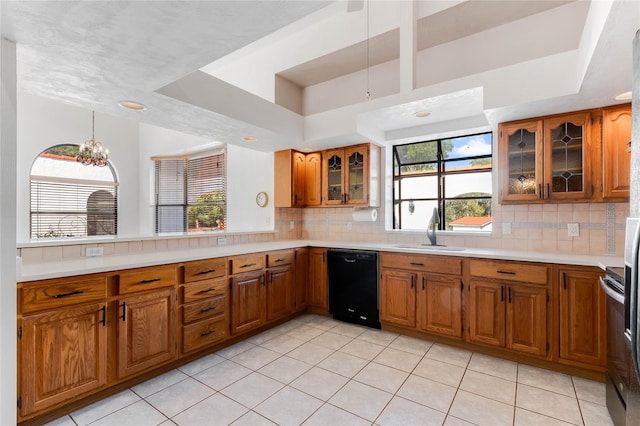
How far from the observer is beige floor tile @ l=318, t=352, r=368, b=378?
98.3 inches

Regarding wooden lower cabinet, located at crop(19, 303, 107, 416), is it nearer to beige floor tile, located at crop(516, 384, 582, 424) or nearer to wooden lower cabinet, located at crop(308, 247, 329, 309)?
wooden lower cabinet, located at crop(308, 247, 329, 309)

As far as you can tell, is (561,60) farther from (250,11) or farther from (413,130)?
(250,11)

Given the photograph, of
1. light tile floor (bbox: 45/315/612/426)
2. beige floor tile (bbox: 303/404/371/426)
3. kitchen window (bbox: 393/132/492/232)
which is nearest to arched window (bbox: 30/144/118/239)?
light tile floor (bbox: 45/315/612/426)

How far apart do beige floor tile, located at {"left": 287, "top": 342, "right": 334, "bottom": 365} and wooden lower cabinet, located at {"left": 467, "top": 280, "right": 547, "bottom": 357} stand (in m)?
1.40

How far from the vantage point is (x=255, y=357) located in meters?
2.77

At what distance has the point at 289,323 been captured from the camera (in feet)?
12.1

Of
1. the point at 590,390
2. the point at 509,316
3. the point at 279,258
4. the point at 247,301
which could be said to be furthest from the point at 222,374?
the point at 590,390

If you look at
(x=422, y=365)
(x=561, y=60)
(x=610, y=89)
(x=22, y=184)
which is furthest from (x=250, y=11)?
(x=22, y=184)

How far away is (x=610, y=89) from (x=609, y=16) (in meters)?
1.06

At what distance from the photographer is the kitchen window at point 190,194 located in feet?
19.3

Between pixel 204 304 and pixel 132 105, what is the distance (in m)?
1.85

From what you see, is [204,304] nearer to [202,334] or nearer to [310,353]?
[202,334]

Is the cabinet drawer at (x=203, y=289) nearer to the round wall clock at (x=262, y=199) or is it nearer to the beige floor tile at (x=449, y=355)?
the round wall clock at (x=262, y=199)

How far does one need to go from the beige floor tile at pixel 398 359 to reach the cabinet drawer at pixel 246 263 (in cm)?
151
